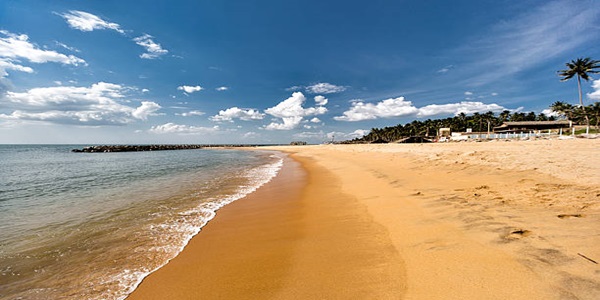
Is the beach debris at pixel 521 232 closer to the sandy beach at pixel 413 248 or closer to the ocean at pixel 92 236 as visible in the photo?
the sandy beach at pixel 413 248

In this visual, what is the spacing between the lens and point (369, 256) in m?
4.29

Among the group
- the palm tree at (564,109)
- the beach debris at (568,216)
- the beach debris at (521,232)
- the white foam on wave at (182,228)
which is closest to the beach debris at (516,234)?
the beach debris at (521,232)

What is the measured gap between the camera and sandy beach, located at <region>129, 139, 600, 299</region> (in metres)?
3.08

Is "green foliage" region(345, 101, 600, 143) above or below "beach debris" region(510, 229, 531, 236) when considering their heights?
above

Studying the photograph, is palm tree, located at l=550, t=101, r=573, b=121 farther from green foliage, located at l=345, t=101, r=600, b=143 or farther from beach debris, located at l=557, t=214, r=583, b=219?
beach debris, located at l=557, t=214, r=583, b=219

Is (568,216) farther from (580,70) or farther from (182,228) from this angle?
(580,70)

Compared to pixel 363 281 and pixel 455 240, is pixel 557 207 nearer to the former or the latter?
pixel 455 240

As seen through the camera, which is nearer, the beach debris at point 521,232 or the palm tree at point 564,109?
the beach debris at point 521,232

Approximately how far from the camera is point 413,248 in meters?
4.30

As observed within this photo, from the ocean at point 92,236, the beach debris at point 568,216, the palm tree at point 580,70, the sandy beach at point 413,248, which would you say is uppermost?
the palm tree at point 580,70

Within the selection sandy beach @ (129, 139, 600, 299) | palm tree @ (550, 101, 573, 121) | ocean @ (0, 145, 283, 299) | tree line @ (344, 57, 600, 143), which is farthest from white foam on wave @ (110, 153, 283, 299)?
palm tree @ (550, 101, 573, 121)

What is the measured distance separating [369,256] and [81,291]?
503 cm

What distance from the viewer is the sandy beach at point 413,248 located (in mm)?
3084

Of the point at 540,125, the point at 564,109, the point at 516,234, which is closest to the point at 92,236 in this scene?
the point at 516,234
